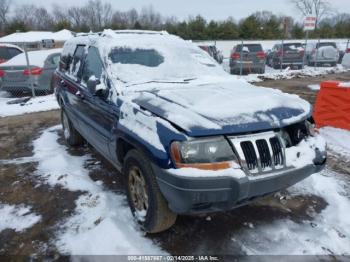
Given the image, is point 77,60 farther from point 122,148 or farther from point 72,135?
point 122,148

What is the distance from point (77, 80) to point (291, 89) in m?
8.72

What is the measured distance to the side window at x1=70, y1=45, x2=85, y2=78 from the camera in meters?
4.78

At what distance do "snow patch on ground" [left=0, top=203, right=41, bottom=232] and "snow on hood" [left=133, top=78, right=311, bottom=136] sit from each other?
5.84ft

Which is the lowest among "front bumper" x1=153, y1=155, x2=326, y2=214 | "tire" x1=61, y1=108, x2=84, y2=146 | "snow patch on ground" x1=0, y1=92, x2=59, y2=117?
"snow patch on ground" x1=0, y1=92, x2=59, y2=117

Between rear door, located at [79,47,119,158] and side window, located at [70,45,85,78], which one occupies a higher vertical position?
side window, located at [70,45,85,78]

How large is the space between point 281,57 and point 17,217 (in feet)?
54.4

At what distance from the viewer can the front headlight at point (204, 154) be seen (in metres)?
2.59

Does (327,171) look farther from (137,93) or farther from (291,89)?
(291,89)

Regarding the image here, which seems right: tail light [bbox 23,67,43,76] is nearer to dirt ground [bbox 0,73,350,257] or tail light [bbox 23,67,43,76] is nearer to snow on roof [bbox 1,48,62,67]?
snow on roof [bbox 1,48,62,67]

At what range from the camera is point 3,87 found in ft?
35.6

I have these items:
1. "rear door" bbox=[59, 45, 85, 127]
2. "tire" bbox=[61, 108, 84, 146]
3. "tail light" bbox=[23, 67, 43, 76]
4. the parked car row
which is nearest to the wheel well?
"rear door" bbox=[59, 45, 85, 127]

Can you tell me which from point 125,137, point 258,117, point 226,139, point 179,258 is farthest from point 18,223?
point 258,117

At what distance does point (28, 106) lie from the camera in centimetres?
970

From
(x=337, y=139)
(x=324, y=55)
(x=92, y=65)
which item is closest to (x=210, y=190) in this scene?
(x=92, y=65)
